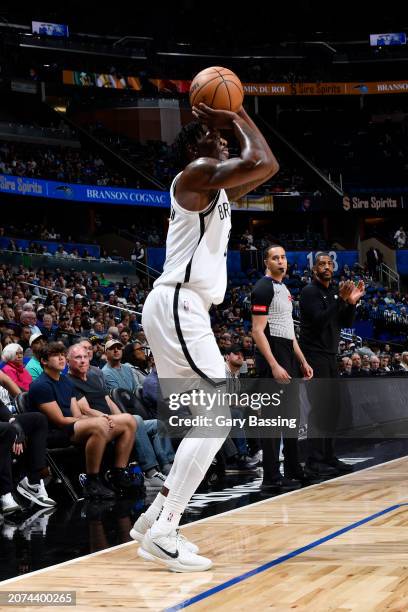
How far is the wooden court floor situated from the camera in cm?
360

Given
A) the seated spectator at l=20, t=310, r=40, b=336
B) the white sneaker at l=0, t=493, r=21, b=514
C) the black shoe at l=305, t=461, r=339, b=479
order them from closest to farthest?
1. the white sneaker at l=0, t=493, r=21, b=514
2. the black shoe at l=305, t=461, r=339, b=479
3. the seated spectator at l=20, t=310, r=40, b=336

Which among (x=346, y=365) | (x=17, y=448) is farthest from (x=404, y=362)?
(x=17, y=448)

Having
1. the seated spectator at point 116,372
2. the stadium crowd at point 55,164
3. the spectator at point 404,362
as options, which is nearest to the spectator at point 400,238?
the stadium crowd at point 55,164

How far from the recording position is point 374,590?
366 centimetres

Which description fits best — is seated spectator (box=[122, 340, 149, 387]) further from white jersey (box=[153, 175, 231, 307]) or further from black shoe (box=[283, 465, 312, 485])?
white jersey (box=[153, 175, 231, 307])

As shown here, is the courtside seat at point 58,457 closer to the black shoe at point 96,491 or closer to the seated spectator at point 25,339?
the black shoe at point 96,491

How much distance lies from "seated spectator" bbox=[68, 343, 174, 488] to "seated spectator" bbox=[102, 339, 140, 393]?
54 cm

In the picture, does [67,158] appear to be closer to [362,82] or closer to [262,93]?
[262,93]

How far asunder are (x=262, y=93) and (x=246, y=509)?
3332 cm

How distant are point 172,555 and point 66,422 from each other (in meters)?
3.05

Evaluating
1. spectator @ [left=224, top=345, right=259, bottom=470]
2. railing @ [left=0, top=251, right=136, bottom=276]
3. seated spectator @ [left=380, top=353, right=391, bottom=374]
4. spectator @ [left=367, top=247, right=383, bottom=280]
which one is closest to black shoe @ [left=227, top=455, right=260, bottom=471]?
spectator @ [left=224, top=345, right=259, bottom=470]

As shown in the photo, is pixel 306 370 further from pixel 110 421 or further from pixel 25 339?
pixel 25 339

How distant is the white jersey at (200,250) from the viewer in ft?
15.1

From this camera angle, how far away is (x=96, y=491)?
7199mm
